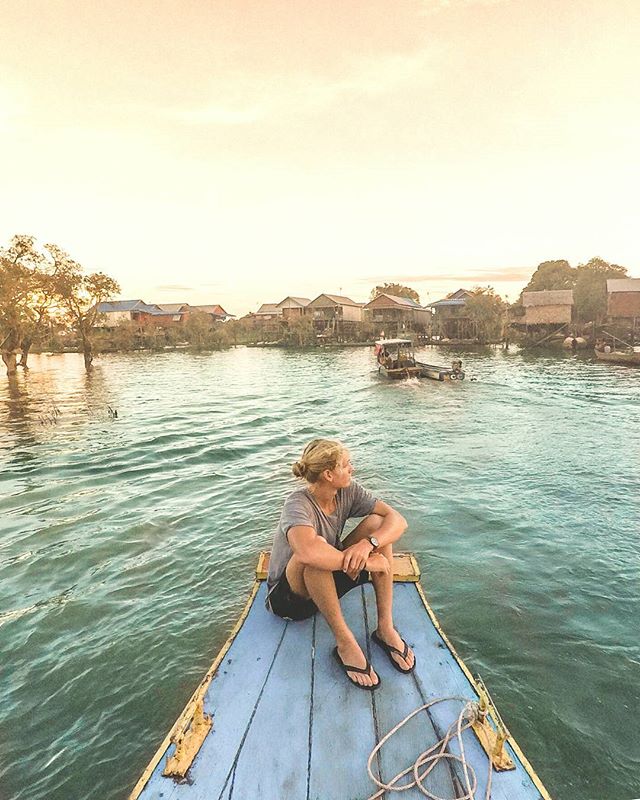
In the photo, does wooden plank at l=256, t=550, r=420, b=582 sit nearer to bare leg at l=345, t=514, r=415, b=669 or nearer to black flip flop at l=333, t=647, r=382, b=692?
bare leg at l=345, t=514, r=415, b=669

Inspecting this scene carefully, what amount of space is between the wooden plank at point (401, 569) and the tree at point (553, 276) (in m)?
75.0

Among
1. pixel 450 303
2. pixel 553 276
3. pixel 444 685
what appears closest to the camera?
pixel 444 685

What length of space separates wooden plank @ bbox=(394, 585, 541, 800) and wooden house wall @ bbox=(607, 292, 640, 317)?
57.9 metres

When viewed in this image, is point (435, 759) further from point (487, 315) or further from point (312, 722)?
point (487, 315)

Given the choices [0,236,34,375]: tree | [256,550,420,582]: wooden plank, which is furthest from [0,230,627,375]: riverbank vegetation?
[256,550,420,582]: wooden plank

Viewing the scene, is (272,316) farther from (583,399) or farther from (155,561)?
(155,561)

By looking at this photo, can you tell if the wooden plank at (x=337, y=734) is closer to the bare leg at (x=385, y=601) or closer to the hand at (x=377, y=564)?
the bare leg at (x=385, y=601)

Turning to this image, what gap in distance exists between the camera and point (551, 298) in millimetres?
58812

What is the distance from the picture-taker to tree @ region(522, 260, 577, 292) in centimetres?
7094

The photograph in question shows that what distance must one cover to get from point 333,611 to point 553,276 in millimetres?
80982

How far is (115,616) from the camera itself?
6.15 metres

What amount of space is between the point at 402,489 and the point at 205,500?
452 cm

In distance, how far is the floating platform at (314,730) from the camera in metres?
2.51

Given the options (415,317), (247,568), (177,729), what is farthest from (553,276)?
(177,729)
